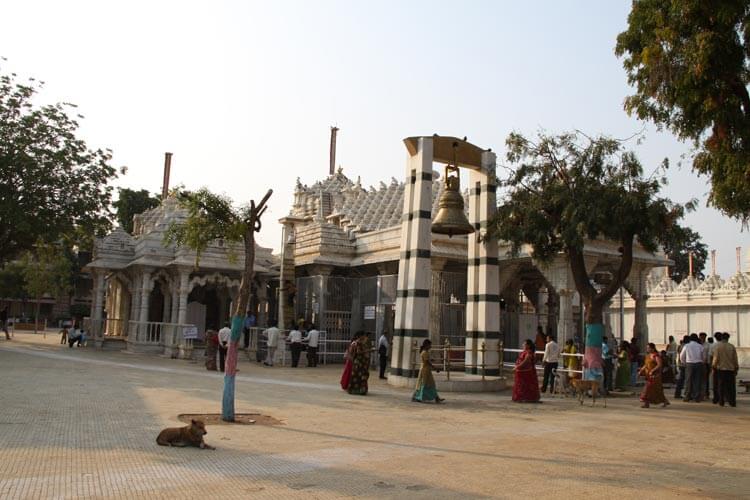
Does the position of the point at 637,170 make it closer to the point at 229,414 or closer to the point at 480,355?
the point at 480,355

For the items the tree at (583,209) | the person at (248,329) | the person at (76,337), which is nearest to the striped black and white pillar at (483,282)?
the tree at (583,209)

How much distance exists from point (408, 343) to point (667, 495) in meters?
9.65

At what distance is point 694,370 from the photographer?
15.8 m

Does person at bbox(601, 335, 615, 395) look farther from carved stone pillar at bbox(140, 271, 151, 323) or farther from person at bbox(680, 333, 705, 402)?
carved stone pillar at bbox(140, 271, 151, 323)

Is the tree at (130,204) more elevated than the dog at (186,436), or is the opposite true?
the tree at (130,204)

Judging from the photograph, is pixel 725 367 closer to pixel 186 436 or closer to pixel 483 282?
pixel 483 282

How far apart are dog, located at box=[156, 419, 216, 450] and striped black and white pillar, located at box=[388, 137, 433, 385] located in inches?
336

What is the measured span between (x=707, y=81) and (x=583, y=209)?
419 cm

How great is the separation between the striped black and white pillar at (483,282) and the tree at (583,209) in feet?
2.33

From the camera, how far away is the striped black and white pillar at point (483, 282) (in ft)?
56.2

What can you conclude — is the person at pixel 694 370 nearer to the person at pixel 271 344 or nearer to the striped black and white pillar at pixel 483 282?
the striped black and white pillar at pixel 483 282

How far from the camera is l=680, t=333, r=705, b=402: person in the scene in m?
15.8

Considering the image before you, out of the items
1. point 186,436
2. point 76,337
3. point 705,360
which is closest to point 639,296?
point 705,360

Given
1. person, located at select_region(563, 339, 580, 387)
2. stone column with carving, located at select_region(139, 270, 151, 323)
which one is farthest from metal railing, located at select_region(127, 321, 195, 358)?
person, located at select_region(563, 339, 580, 387)
